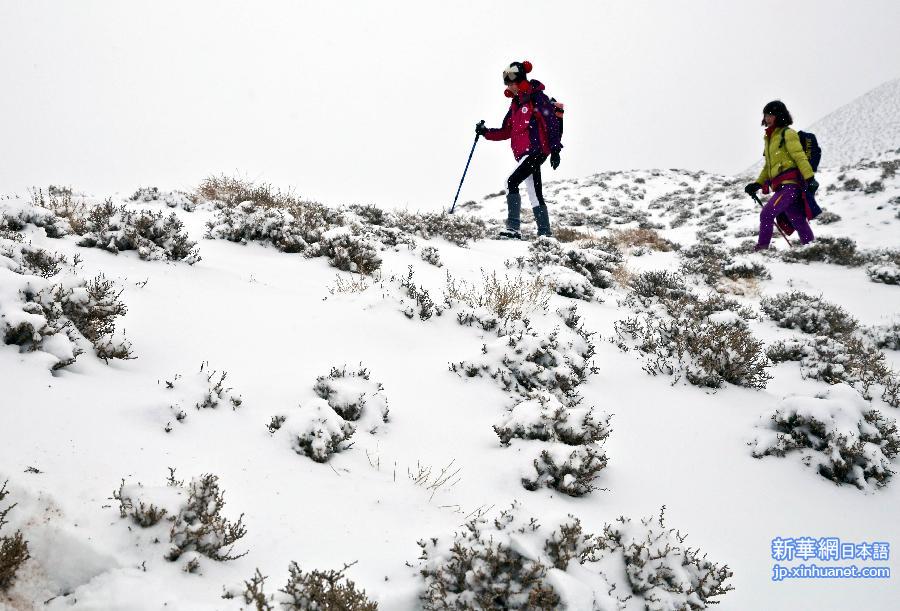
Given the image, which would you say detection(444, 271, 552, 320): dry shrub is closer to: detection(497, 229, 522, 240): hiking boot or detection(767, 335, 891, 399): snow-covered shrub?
detection(767, 335, 891, 399): snow-covered shrub

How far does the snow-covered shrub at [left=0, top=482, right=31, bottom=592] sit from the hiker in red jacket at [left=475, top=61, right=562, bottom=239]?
8.55 m

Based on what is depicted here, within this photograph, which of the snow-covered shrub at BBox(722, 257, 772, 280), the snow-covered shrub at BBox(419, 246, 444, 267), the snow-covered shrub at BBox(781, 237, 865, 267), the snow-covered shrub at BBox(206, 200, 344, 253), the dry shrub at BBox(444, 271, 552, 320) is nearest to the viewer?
the dry shrub at BBox(444, 271, 552, 320)

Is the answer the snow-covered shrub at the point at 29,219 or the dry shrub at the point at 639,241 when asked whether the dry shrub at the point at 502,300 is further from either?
the dry shrub at the point at 639,241

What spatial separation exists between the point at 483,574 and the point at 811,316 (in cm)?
742

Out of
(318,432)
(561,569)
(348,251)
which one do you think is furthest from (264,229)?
(561,569)

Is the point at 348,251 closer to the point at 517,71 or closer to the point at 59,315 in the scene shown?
the point at 59,315

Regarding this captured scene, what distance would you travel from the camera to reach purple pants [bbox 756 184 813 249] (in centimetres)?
859

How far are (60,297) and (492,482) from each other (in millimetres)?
2974

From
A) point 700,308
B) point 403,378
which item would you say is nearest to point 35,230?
point 403,378

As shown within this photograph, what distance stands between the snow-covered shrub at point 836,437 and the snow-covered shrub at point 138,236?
222 inches

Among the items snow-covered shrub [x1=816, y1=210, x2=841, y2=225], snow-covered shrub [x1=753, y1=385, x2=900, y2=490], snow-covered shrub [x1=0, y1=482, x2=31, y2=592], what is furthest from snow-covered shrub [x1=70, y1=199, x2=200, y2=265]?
snow-covered shrub [x1=816, y1=210, x2=841, y2=225]

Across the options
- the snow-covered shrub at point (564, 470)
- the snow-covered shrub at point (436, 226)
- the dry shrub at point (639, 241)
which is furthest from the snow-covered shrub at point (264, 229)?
the dry shrub at point (639, 241)

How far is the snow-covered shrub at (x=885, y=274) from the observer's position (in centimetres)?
941

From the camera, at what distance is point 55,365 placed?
8.51 ft
